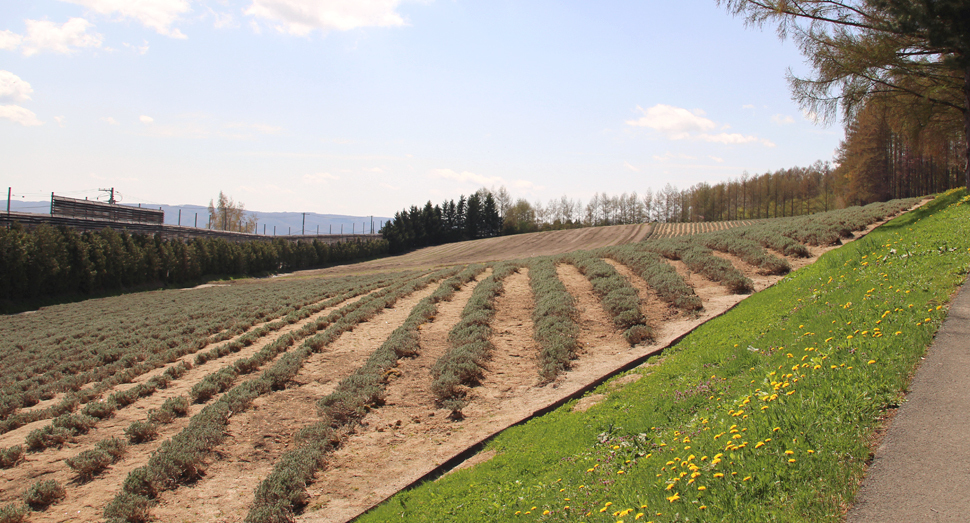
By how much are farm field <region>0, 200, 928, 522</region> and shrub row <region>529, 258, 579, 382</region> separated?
0.26 feet

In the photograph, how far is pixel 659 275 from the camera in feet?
63.9

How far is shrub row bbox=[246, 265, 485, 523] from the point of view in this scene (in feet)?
25.5

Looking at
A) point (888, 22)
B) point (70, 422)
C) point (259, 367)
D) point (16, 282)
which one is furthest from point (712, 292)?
point (16, 282)

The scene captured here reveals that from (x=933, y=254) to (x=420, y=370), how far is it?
40.5ft

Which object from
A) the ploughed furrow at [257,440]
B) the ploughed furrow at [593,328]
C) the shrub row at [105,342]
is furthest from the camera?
the shrub row at [105,342]

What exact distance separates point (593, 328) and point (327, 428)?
8732 millimetres

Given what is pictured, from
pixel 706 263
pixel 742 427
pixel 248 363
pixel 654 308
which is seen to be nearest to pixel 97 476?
pixel 248 363

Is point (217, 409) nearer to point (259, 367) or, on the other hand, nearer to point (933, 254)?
point (259, 367)

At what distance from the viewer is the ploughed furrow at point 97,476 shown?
8062mm

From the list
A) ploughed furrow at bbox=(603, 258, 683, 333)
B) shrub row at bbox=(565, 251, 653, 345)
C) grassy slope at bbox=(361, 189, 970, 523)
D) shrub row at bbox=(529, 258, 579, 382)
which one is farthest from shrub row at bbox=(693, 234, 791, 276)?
shrub row at bbox=(529, 258, 579, 382)

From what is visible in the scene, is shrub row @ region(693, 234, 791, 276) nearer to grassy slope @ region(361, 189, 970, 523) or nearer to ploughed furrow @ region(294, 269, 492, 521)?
grassy slope @ region(361, 189, 970, 523)

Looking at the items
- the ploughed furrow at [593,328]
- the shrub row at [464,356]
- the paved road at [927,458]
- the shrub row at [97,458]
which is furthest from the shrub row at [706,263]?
the shrub row at [97,458]

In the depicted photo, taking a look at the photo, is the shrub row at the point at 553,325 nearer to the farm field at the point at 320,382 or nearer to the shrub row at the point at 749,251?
the farm field at the point at 320,382

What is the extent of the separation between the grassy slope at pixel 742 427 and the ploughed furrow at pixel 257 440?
285cm
